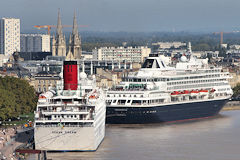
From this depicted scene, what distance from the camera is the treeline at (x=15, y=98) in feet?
238

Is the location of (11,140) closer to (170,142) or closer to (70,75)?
(70,75)

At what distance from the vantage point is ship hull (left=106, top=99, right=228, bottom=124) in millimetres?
75562

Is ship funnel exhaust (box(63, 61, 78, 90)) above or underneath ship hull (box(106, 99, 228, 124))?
above

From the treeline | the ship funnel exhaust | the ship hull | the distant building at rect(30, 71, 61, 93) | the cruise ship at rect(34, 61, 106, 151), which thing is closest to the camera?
the cruise ship at rect(34, 61, 106, 151)

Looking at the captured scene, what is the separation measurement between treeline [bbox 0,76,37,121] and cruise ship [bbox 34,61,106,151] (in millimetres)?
12388

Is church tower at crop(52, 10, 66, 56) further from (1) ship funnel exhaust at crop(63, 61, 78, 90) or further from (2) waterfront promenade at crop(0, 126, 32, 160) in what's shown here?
(1) ship funnel exhaust at crop(63, 61, 78, 90)

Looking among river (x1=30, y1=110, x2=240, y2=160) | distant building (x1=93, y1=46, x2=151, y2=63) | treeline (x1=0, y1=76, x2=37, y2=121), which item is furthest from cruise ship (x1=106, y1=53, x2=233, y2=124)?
distant building (x1=93, y1=46, x2=151, y2=63)

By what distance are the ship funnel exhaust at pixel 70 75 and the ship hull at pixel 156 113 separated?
14.4 meters

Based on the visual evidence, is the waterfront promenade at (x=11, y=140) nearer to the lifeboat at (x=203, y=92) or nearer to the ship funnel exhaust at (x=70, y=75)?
the ship funnel exhaust at (x=70, y=75)

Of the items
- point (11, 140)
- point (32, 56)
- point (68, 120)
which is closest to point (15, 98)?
point (11, 140)

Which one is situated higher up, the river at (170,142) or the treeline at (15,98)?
the treeline at (15,98)

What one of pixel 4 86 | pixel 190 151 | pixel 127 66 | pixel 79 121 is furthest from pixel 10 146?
pixel 127 66

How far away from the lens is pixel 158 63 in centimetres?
8181

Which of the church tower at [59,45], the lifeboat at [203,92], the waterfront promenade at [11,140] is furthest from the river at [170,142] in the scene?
the church tower at [59,45]
